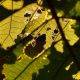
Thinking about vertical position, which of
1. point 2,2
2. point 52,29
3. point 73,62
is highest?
point 2,2

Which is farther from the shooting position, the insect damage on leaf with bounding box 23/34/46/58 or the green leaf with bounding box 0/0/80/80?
the insect damage on leaf with bounding box 23/34/46/58

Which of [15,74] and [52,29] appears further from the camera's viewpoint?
[15,74]

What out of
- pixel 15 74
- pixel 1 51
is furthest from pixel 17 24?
pixel 15 74

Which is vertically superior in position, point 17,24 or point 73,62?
point 17,24

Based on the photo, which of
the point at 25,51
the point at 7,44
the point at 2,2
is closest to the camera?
the point at 2,2

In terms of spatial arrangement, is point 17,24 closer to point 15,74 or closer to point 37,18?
point 37,18

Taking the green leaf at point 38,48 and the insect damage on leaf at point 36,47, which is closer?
the green leaf at point 38,48

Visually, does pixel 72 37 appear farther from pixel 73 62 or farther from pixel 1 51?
pixel 1 51

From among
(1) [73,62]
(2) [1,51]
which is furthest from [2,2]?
(1) [73,62]

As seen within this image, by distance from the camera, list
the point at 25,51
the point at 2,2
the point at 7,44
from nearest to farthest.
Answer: the point at 2,2, the point at 7,44, the point at 25,51
